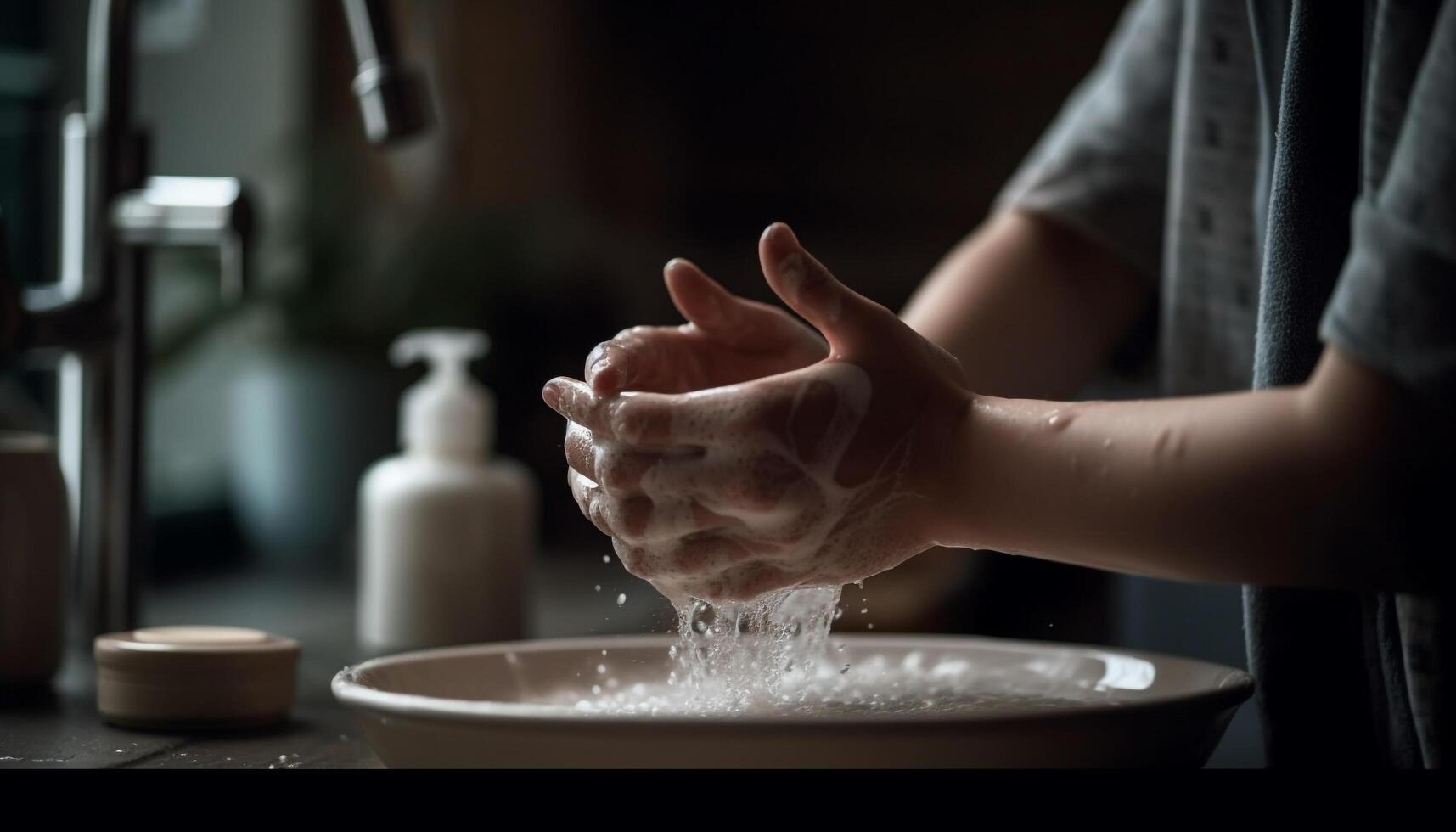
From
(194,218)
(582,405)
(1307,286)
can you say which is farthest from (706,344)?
(194,218)

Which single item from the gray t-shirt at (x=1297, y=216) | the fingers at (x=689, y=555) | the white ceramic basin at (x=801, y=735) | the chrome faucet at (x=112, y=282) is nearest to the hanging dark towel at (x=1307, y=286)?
the gray t-shirt at (x=1297, y=216)

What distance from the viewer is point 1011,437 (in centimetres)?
43

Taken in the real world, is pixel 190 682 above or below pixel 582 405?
below

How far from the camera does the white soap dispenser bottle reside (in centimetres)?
85

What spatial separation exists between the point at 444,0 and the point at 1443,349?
4.88ft

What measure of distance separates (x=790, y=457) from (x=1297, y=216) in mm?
229

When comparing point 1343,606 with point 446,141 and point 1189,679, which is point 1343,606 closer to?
point 1189,679

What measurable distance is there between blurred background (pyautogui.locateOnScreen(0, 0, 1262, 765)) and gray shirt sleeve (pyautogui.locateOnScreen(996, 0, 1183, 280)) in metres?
0.09

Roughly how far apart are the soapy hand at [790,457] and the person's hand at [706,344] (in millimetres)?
68

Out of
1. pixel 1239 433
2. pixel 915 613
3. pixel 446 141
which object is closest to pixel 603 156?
pixel 446 141

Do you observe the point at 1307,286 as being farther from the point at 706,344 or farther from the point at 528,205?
the point at 528,205

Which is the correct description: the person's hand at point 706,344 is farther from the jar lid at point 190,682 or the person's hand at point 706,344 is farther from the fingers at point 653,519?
the jar lid at point 190,682

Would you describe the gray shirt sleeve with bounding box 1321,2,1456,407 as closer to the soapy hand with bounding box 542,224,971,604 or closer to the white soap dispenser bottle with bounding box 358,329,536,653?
the soapy hand with bounding box 542,224,971,604

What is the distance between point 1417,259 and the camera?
14.4 inches
